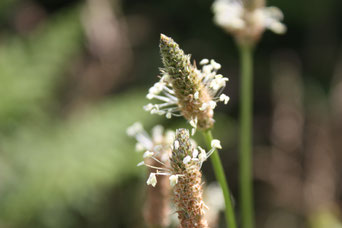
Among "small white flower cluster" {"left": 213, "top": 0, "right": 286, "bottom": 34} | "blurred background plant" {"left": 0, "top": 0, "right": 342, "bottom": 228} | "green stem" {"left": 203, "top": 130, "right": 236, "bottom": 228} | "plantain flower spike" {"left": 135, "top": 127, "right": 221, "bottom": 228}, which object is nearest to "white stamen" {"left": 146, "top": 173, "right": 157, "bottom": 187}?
"plantain flower spike" {"left": 135, "top": 127, "right": 221, "bottom": 228}

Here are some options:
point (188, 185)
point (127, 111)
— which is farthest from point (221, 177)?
point (127, 111)

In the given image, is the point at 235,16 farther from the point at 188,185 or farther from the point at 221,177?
the point at 188,185

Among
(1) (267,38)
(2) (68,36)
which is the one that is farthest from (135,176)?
(1) (267,38)

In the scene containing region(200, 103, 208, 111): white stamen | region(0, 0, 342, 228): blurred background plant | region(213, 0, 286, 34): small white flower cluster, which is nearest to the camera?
region(200, 103, 208, 111): white stamen

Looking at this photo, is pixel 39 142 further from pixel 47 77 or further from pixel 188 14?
pixel 188 14

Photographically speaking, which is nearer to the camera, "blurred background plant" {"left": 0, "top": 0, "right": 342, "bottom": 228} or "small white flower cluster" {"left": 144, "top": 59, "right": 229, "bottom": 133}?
"small white flower cluster" {"left": 144, "top": 59, "right": 229, "bottom": 133}

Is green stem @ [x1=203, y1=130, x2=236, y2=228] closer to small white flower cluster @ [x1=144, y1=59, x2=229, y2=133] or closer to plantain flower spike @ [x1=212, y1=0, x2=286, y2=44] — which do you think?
small white flower cluster @ [x1=144, y1=59, x2=229, y2=133]
